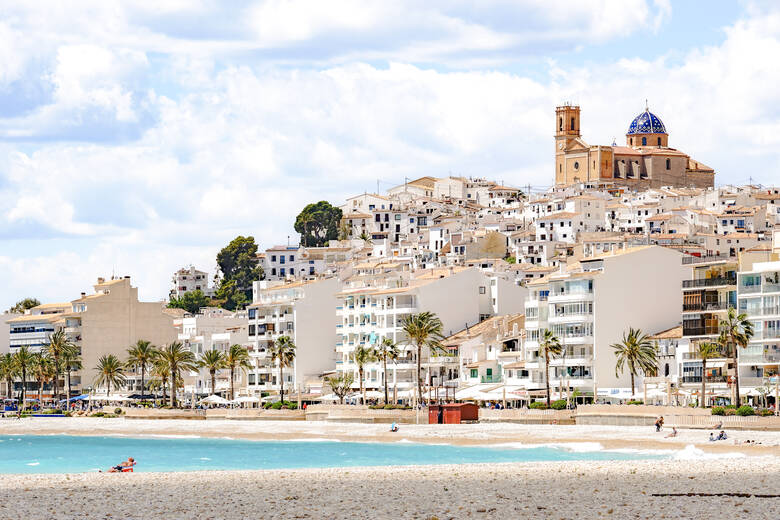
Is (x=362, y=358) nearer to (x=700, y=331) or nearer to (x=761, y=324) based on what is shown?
(x=700, y=331)

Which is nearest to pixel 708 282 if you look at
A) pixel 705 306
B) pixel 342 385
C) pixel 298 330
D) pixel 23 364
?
pixel 705 306

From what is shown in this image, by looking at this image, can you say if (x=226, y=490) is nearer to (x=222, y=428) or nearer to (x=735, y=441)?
(x=735, y=441)

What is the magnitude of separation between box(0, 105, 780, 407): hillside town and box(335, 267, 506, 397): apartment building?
7.0 inches

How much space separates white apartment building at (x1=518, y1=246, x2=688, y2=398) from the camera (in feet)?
340

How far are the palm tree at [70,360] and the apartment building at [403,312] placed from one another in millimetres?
27758

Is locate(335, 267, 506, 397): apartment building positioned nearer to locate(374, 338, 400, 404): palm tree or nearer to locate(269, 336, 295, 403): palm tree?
locate(374, 338, 400, 404): palm tree

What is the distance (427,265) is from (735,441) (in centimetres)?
10742

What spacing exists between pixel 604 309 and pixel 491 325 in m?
21.7

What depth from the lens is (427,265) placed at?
6791 inches

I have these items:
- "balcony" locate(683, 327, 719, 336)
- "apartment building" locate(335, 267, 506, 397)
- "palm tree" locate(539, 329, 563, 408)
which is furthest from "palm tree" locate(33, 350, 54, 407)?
"balcony" locate(683, 327, 719, 336)

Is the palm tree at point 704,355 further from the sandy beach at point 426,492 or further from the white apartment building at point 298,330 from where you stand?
the white apartment building at point 298,330

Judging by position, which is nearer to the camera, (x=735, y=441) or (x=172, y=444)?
(x=735, y=441)

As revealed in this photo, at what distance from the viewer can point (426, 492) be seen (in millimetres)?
38500

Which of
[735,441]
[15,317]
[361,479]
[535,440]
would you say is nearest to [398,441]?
[535,440]
